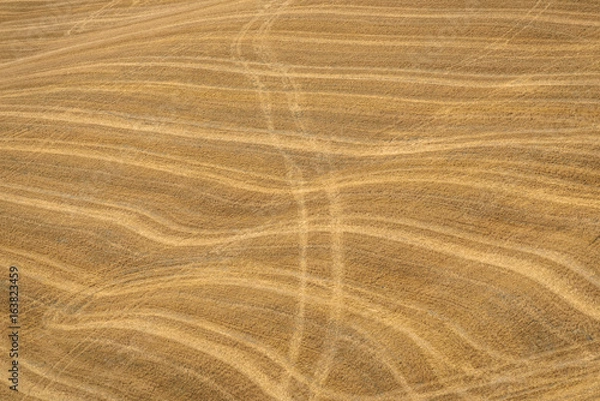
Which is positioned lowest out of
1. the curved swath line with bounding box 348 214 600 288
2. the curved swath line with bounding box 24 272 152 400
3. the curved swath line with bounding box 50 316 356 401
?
the curved swath line with bounding box 24 272 152 400

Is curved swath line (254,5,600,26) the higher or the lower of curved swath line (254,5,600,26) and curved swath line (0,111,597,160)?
the higher

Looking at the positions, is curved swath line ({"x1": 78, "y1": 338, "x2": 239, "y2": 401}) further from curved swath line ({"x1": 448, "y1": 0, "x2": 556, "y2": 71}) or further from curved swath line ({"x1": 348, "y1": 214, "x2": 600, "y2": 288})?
curved swath line ({"x1": 448, "y1": 0, "x2": 556, "y2": 71})

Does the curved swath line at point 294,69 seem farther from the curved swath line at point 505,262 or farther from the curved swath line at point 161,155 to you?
the curved swath line at point 505,262

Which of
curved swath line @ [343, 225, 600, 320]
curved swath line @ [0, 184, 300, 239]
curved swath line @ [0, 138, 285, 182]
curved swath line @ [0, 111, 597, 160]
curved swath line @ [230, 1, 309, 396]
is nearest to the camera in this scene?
curved swath line @ [343, 225, 600, 320]

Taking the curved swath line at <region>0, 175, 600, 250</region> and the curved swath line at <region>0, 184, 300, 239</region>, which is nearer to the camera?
the curved swath line at <region>0, 175, 600, 250</region>

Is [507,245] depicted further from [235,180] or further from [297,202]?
[235,180]

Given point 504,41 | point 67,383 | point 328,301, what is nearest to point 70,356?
point 67,383

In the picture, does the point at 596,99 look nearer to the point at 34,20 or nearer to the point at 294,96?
the point at 294,96

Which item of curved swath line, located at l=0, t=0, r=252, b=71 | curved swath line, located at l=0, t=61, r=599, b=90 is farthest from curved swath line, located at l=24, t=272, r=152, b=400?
curved swath line, located at l=0, t=0, r=252, b=71

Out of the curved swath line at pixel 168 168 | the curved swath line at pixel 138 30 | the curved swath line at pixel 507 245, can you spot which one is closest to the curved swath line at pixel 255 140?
the curved swath line at pixel 168 168
